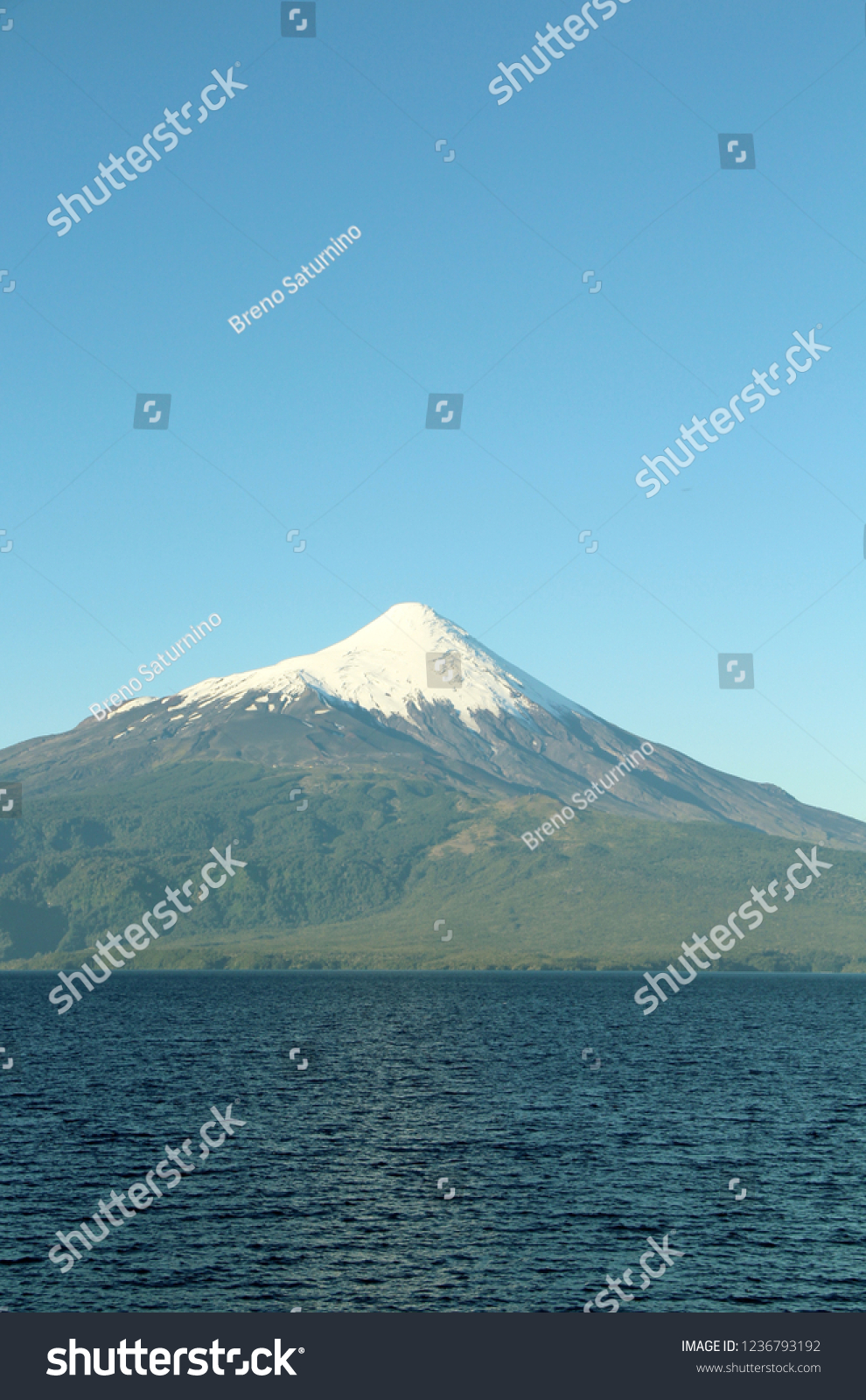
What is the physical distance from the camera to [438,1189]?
7775 cm

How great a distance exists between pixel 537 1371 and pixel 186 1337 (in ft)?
45.8

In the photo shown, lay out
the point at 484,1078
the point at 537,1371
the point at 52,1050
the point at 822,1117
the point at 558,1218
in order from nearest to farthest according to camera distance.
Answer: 1. the point at 537,1371
2. the point at 558,1218
3. the point at 822,1117
4. the point at 484,1078
5. the point at 52,1050

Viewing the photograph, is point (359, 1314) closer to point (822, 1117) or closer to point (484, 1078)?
point (822, 1117)

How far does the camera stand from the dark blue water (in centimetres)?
5659

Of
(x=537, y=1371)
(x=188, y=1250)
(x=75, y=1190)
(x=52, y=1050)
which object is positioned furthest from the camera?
(x=52, y=1050)

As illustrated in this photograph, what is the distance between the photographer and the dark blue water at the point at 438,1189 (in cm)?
5659

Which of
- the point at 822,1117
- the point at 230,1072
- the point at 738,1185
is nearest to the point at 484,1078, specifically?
the point at 230,1072

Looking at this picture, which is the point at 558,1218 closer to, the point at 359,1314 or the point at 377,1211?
the point at 377,1211

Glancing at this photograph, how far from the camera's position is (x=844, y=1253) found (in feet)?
205

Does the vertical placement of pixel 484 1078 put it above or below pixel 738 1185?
above

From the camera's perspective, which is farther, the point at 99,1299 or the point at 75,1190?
the point at 75,1190

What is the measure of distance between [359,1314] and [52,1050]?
13461cm

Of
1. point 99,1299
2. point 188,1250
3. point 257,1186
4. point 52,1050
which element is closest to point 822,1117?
point 257,1186

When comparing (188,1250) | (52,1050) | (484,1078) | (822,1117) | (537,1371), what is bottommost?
(537,1371)
